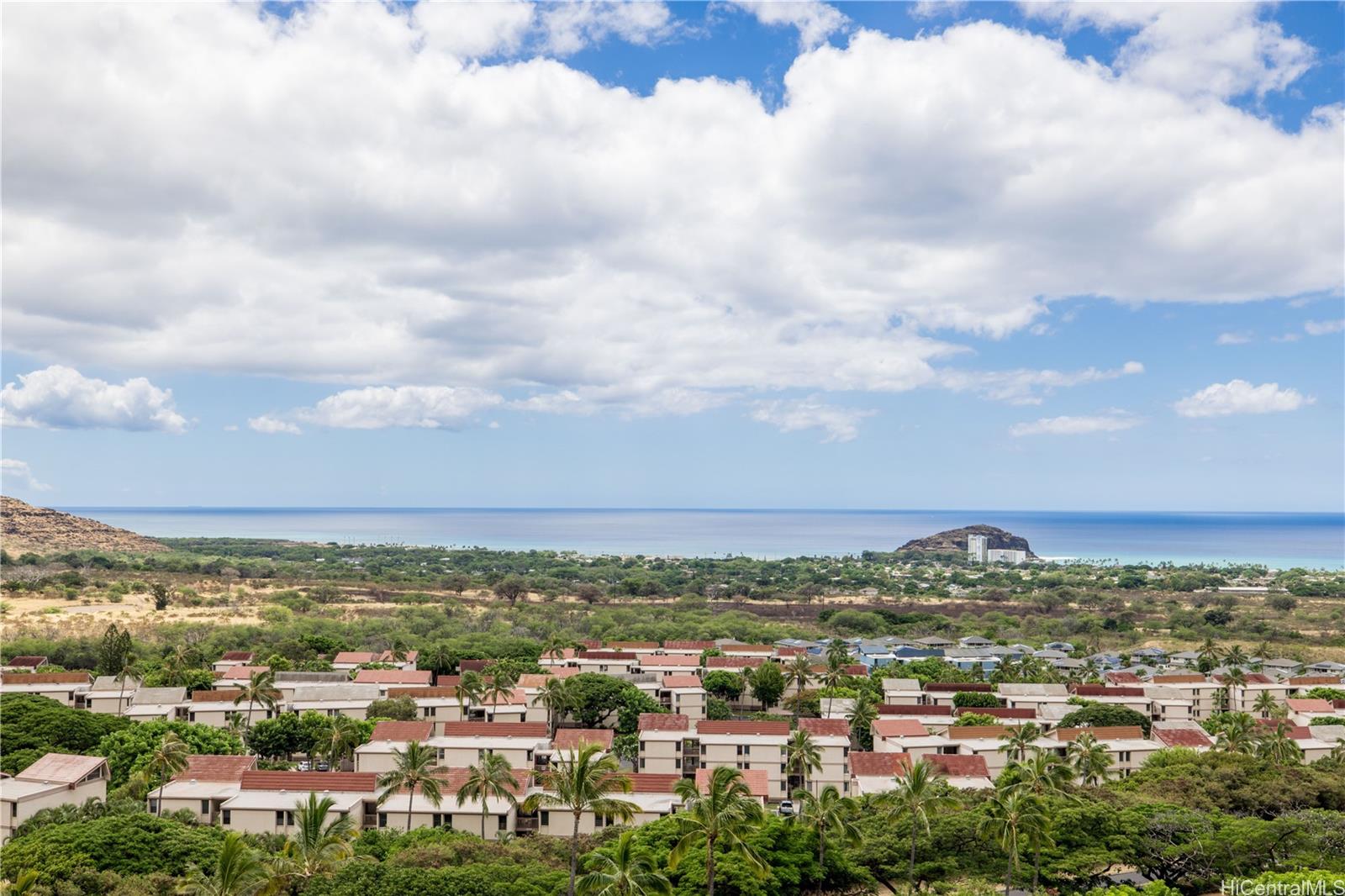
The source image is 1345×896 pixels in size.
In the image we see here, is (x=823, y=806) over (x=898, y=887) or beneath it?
over

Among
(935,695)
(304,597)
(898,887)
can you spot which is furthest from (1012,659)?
(304,597)

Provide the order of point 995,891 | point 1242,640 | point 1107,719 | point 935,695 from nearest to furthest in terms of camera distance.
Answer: point 995,891 → point 1107,719 → point 935,695 → point 1242,640

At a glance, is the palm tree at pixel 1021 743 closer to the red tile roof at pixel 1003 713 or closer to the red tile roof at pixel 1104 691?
the red tile roof at pixel 1003 713

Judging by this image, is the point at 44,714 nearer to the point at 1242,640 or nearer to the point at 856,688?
the point at 856,688

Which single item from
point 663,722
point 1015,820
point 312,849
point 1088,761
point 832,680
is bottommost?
point 663,722

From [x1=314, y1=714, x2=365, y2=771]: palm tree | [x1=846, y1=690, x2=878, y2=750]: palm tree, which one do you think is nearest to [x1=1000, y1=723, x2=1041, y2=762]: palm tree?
[x1=846, y1=690, x2=878, y2=750]: palm tree

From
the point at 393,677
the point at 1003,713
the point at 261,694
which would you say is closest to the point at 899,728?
the point at 1003,713

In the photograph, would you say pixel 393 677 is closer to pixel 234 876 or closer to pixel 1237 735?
pixel 234 876
